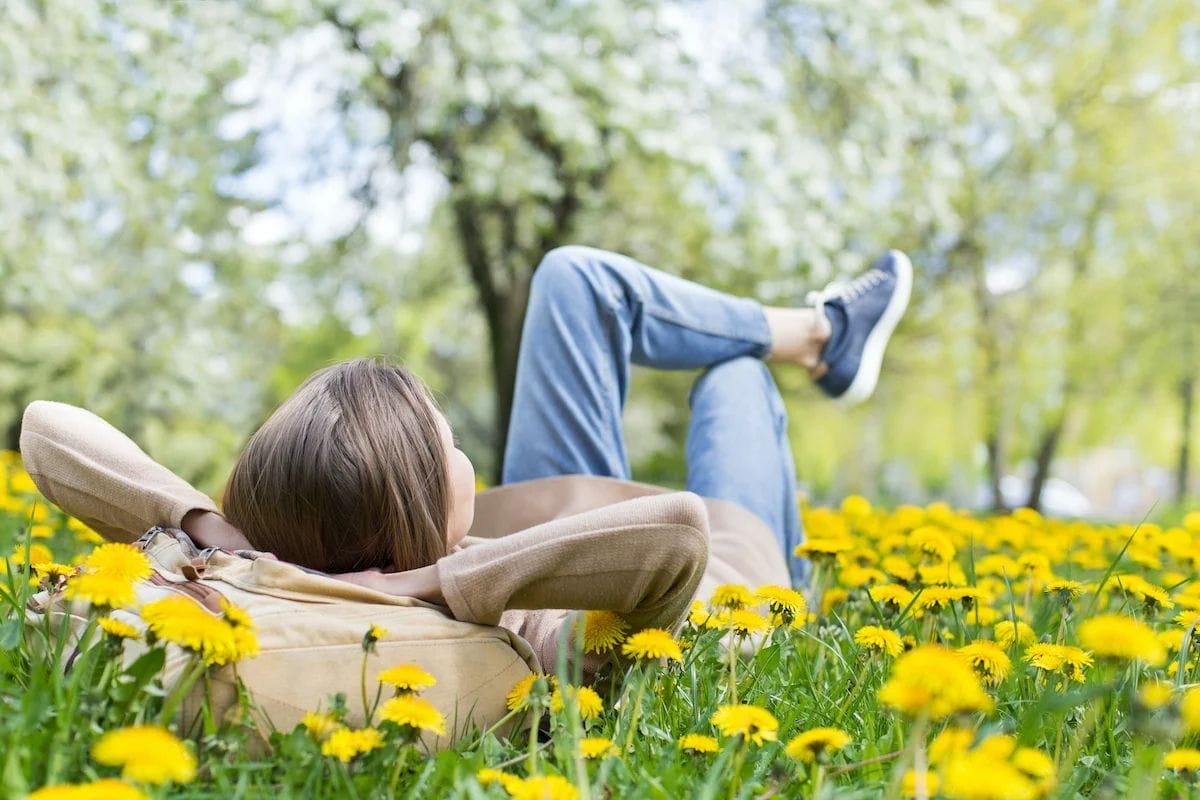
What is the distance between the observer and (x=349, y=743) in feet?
3.59

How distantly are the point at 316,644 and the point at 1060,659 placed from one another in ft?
3.14

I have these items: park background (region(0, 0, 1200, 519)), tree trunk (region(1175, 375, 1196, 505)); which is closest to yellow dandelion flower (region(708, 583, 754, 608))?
park background (region(0, 0, 1200, 519))

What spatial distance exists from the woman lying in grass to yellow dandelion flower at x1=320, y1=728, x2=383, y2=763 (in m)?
0.21

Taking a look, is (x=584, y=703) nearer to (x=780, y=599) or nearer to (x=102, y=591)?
(x=780, y=599)

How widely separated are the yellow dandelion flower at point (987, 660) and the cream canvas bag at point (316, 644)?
0.56 metres

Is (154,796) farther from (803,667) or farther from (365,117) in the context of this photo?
(365,117)

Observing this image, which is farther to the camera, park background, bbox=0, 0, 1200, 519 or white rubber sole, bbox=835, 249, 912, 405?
park background, bbox=0, 0, 1200, 519

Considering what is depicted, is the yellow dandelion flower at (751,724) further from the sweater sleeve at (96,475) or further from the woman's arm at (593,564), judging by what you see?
the sweater sleeve at (96,475)

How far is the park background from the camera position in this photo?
5.87 m

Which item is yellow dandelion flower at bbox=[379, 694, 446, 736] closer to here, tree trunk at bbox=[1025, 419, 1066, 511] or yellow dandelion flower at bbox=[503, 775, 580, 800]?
yellow dandelion flower at bbox=[503, 775, 580, 800]

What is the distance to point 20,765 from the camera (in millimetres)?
1024

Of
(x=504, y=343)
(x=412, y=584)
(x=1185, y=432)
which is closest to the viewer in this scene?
(x=412, y=584)

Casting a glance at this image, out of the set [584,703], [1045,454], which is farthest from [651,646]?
[1045,454]

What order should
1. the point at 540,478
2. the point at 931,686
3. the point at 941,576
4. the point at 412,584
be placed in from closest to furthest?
the point at 931,686
the point at 412,584
the point at 941,576
the point at 540,478
